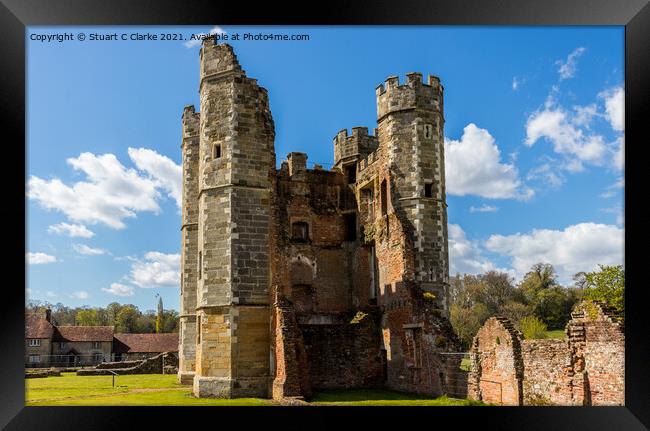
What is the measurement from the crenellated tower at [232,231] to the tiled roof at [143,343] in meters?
37.4

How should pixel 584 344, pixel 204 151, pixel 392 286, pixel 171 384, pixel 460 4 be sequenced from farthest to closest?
1. pixel 171 384
2. pixel 392 286
3. pixel 204 151
4. pixel 584 344
5. pixel 460 4

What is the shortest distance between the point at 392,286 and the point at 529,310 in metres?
31.8

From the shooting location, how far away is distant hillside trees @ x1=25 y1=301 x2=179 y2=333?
75825 mm

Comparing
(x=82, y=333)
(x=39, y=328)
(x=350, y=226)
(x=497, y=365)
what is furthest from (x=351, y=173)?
(x=82, y=333)

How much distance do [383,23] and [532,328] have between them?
34.7 meters

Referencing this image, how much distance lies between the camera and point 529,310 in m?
50.8

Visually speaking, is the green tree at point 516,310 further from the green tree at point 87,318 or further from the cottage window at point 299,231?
the green tree at point 87,318

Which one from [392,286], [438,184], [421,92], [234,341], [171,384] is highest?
[421,92]

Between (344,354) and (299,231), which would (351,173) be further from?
(344,354)

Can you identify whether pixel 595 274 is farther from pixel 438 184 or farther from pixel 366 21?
pixel 366 21

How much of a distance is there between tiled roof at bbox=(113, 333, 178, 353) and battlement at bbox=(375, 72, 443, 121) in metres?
37.2

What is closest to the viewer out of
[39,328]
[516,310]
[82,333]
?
[516,310]

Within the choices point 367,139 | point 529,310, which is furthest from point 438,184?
point 529,310

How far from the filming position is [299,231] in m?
27.2
